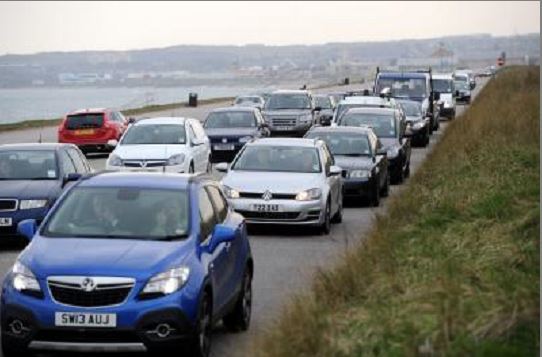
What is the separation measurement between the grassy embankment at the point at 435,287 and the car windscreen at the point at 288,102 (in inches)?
1186

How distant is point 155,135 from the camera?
2655 centimetres

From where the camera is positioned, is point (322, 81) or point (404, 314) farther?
point (322, 81)

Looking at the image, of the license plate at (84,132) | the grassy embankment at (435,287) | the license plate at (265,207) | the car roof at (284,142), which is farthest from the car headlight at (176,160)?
the license plate at (84,132)

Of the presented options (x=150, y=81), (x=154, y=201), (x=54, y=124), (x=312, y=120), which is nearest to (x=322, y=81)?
(x=150, y=81)

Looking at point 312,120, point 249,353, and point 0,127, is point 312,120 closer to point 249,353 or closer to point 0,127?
point 0,127

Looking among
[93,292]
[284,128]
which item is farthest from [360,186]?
[284,128]

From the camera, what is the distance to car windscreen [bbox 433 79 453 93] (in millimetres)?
55250

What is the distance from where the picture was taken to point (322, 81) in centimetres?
12656

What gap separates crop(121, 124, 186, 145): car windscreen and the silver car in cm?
680

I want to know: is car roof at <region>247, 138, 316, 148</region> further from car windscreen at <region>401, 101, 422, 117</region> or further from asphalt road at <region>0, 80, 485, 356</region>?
car windscreen at <region>401, 101, 422, 117</region>

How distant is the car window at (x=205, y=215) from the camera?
9.63 m

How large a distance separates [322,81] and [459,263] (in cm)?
11732

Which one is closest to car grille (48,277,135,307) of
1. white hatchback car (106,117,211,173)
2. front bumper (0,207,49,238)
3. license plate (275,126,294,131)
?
front bumper (0,207,49,238)

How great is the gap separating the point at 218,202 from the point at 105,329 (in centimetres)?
249
